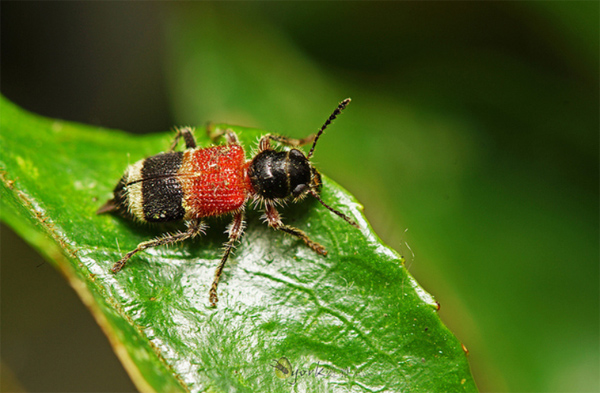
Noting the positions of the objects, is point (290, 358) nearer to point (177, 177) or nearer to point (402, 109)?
point (177, 177)

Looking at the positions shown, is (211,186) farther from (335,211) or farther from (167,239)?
(335,211)

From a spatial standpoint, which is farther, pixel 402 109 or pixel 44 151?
pixel 402 109

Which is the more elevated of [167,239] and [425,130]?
[425,130]

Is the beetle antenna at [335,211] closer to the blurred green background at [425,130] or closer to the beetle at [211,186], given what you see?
the beetle at [211,186]

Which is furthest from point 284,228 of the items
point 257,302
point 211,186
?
point 211,186


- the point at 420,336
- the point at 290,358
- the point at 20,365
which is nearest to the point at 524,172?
the point at 420,336
